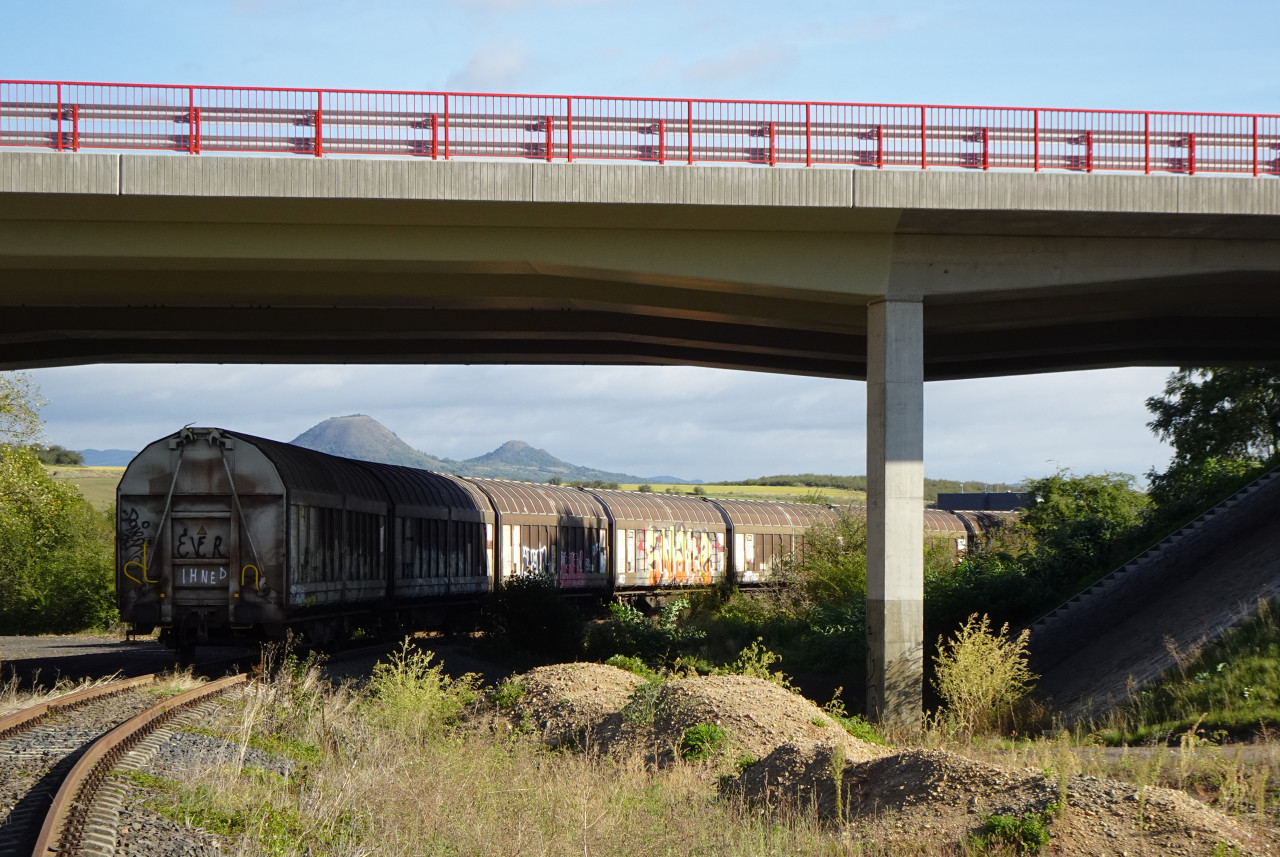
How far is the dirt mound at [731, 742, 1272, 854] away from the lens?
28.9 feet

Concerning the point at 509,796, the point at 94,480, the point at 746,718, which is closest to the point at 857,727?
the point at 746,718

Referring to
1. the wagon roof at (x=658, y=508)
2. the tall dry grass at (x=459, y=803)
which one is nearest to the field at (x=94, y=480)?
the wagon roof at (x=658, y=508)

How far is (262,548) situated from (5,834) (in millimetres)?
10952

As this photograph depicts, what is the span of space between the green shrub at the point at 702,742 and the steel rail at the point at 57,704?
722 centimetres

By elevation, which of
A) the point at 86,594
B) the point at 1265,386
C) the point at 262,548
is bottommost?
the point at 86,594

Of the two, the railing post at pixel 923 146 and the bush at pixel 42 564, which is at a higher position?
the railing post at pixel 923 146

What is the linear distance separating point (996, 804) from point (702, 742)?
4.76 m

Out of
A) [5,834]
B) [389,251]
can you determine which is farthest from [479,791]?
[389,251]

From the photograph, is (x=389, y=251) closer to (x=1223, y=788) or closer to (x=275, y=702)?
(x=275, y=702)

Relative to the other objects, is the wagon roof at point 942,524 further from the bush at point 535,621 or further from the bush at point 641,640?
the bush at point 535,621

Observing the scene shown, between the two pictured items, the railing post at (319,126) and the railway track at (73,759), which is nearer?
the railway track at (73,759)

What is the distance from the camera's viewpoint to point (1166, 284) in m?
21.7

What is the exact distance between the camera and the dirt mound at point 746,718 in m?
14.1

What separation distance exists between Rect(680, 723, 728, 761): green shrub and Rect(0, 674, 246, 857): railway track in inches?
229
